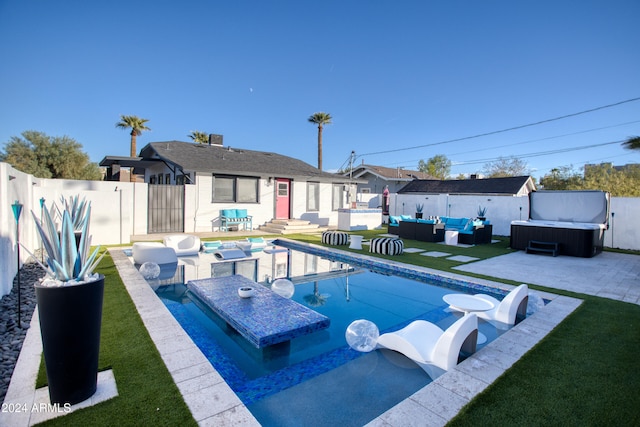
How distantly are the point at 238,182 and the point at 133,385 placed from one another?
1324 cm

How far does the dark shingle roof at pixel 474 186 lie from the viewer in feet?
72.9

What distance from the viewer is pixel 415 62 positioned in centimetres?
1838

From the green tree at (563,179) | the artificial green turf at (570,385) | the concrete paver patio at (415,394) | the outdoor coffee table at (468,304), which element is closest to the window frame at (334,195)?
the concrete paver patio at (415,394)

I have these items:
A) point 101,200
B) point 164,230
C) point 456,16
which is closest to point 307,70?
point 456,16

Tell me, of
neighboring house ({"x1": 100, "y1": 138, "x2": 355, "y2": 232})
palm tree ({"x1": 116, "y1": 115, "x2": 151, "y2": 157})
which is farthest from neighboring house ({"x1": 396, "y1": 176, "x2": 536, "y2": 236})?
palm tree ({"x1": 116, "y1": 115, "x2": 151, "y2": 157})

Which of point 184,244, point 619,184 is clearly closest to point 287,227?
point 184,244

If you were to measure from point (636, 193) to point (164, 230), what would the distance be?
74.9ft

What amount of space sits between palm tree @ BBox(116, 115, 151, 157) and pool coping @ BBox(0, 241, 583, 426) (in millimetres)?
26201

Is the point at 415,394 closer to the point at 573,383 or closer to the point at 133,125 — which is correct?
the point at 573,383

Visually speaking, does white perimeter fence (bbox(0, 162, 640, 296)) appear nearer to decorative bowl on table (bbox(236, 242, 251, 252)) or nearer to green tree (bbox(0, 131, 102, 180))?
decorative bowl on table (bbox(236, 242, 251, 252))

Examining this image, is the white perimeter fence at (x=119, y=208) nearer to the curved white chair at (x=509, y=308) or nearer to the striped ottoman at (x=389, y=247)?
the curved white chair at (x=509, y=308)

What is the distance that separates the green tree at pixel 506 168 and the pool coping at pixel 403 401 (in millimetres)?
41677

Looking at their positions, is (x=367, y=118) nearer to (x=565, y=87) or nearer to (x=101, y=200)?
(x=565, y=87)

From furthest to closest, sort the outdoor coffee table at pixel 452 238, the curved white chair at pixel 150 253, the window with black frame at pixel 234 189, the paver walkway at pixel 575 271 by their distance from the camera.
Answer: the window with black frame at pixel 234 189 → the outdoor coffee table at pixel 452 238 → the curved white chair at pixel 150 253 → the paver walkway at pixel 575 271
